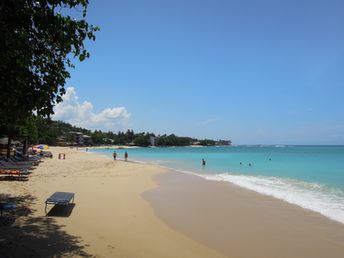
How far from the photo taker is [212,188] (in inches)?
688

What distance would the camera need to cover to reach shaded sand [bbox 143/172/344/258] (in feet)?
24.8

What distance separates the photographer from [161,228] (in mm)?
8984

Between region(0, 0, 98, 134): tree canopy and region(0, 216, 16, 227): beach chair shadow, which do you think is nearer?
region(0, 0, 98, 134): tree canopy

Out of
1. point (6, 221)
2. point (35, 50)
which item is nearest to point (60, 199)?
point (6, 221)

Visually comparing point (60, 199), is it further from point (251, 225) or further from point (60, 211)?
point (251, 225)

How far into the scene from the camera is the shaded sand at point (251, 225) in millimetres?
7551

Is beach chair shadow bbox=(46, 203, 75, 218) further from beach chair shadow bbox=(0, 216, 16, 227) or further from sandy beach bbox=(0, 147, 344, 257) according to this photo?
beach chair shadow bbox=(0, 216, 16, 227)

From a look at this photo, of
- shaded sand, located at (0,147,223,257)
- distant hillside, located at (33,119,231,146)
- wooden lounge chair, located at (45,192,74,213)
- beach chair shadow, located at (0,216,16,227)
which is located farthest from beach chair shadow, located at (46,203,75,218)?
distant hillside, located at (33,119,231,146)

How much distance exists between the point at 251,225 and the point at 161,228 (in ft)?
9.06

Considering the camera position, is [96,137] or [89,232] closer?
[89,232]

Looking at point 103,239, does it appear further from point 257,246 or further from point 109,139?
point 109,139

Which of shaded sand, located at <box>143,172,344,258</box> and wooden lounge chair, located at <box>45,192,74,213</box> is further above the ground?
wooden lounge chair, located at <box>45,192,74,213</box>

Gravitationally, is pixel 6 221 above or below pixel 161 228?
above

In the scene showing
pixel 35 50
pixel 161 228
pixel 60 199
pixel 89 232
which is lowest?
pixel 161 228
